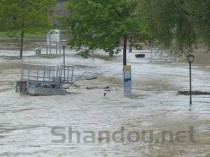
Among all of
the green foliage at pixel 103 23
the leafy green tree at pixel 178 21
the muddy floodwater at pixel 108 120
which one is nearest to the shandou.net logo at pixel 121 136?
the muddy floodwater at pixel 108 120

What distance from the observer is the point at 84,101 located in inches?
1192

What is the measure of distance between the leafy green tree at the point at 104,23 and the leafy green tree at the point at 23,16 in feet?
59.3

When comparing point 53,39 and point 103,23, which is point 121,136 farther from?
point 53,39

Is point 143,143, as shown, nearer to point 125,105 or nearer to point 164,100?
point 125,105

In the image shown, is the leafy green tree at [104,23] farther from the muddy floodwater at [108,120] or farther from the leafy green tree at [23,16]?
the leafy green tree at [23,16]

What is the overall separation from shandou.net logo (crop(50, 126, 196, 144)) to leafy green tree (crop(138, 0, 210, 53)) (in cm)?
368

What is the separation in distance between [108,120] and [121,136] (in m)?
4.06

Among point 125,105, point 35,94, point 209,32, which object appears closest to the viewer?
point 209,32

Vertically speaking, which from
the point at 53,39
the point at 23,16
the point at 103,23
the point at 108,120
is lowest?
the point at 108,120

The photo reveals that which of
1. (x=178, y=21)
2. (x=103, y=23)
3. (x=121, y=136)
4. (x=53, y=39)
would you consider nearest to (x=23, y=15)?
(x=53, y=39)

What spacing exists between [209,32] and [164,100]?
10662mm

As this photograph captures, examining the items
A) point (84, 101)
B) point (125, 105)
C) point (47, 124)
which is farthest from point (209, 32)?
point (84, 101)

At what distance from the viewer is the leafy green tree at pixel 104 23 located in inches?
1715

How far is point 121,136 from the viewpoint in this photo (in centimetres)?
1966
